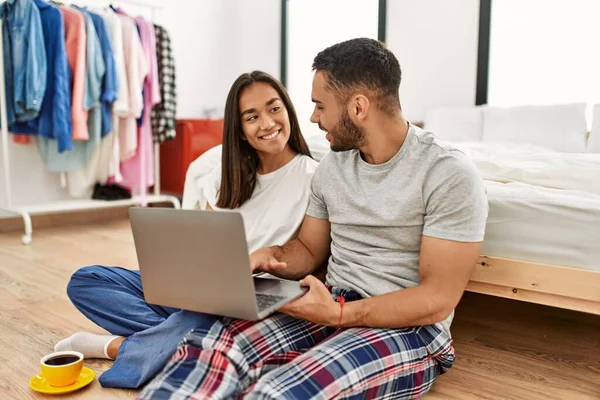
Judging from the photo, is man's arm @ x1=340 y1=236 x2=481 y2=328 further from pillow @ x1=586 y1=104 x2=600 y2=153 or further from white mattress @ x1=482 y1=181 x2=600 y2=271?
pillow @ x1=586 y1=104 x2=600 y2=153

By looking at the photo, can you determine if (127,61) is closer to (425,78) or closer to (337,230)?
(425,78)

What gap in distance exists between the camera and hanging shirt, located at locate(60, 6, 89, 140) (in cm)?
304

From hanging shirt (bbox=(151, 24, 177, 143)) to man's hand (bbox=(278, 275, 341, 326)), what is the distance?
2628 mm

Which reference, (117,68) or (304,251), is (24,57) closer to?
(117,68)

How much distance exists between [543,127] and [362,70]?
207 centimetres

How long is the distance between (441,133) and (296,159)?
2.03 metres

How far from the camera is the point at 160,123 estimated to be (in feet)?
11.6

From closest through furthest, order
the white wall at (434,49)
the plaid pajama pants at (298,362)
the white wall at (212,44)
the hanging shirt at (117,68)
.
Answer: the plaid pajama pants at (298,362) < the hanging shirt at (117,68) < the white wall at (434,49) < the white wall at (212,44)

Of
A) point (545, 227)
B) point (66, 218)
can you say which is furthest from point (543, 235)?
point (66, 218)

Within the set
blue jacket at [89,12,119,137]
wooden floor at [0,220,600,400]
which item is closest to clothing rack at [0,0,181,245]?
blue jacket at [89,12,119,137]

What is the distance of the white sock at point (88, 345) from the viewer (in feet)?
4.93

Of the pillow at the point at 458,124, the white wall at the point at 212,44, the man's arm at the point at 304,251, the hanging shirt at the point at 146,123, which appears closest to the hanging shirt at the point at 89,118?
the hanging shirt at the point at 146,123

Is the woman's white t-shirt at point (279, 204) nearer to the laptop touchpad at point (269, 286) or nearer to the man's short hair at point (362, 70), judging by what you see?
the laptop touchpad at point (269, 286)

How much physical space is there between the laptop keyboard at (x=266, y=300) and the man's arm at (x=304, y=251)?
0.62ft
